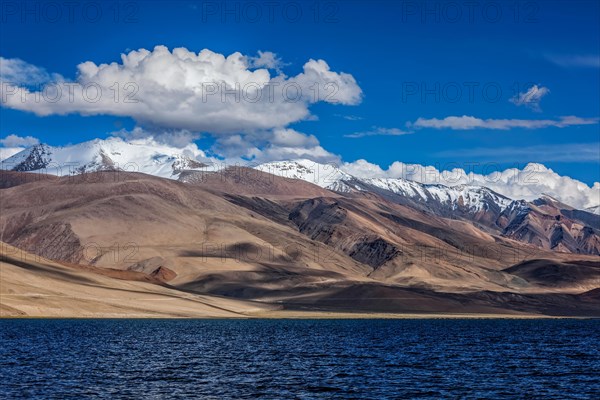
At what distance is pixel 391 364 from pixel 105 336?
53124 mm

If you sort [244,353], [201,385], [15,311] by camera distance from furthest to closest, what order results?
1. [15,311]
2. [244,353]
3. [201,385]

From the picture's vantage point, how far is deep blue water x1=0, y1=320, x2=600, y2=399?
6066 centimetres

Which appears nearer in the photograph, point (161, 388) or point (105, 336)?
point (161, 388)

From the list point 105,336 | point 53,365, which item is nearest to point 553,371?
point 53,365

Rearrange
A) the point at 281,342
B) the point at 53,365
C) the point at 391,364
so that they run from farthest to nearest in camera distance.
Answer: the point at 281,342 < the point at 391,364 < the point at 53,365

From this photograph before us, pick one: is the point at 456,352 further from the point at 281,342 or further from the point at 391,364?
the point at 281,342

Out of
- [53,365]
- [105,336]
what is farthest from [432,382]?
[105,336]

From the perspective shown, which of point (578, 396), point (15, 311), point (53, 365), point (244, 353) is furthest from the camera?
point (15, 311)

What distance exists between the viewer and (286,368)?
76938mm

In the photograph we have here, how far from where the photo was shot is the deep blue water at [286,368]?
60656mm

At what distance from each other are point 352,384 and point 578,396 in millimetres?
16517

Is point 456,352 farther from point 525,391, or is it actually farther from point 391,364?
point 525,391

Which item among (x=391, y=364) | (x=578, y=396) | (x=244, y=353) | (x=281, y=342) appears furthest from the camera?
(x=281, y=342)

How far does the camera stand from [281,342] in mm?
115812
